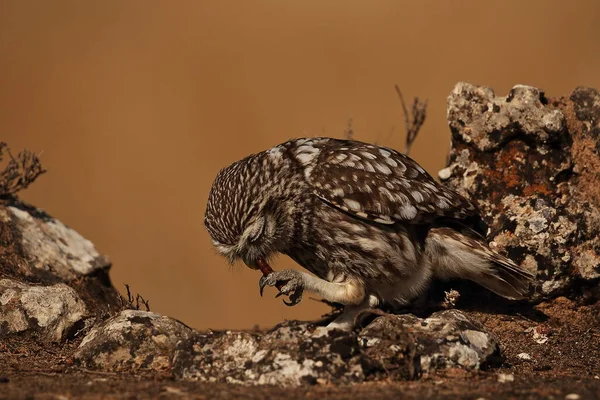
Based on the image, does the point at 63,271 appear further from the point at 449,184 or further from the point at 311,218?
the point at 449,184

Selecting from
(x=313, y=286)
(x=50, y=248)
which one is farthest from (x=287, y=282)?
(x=50, y=248)

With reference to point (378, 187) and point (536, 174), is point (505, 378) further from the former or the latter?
point (536, 174)

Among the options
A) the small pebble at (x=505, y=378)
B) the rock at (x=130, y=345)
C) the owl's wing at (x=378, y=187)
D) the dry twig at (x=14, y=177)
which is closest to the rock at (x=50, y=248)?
the dry twig at (x=14, y=177)

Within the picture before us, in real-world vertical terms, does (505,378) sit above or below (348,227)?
below

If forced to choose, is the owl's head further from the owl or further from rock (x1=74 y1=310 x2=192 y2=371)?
rock (x1=74 y1=310 x2=192 y2=371)

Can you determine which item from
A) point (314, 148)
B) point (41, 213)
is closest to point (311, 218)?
point (314, 148)
